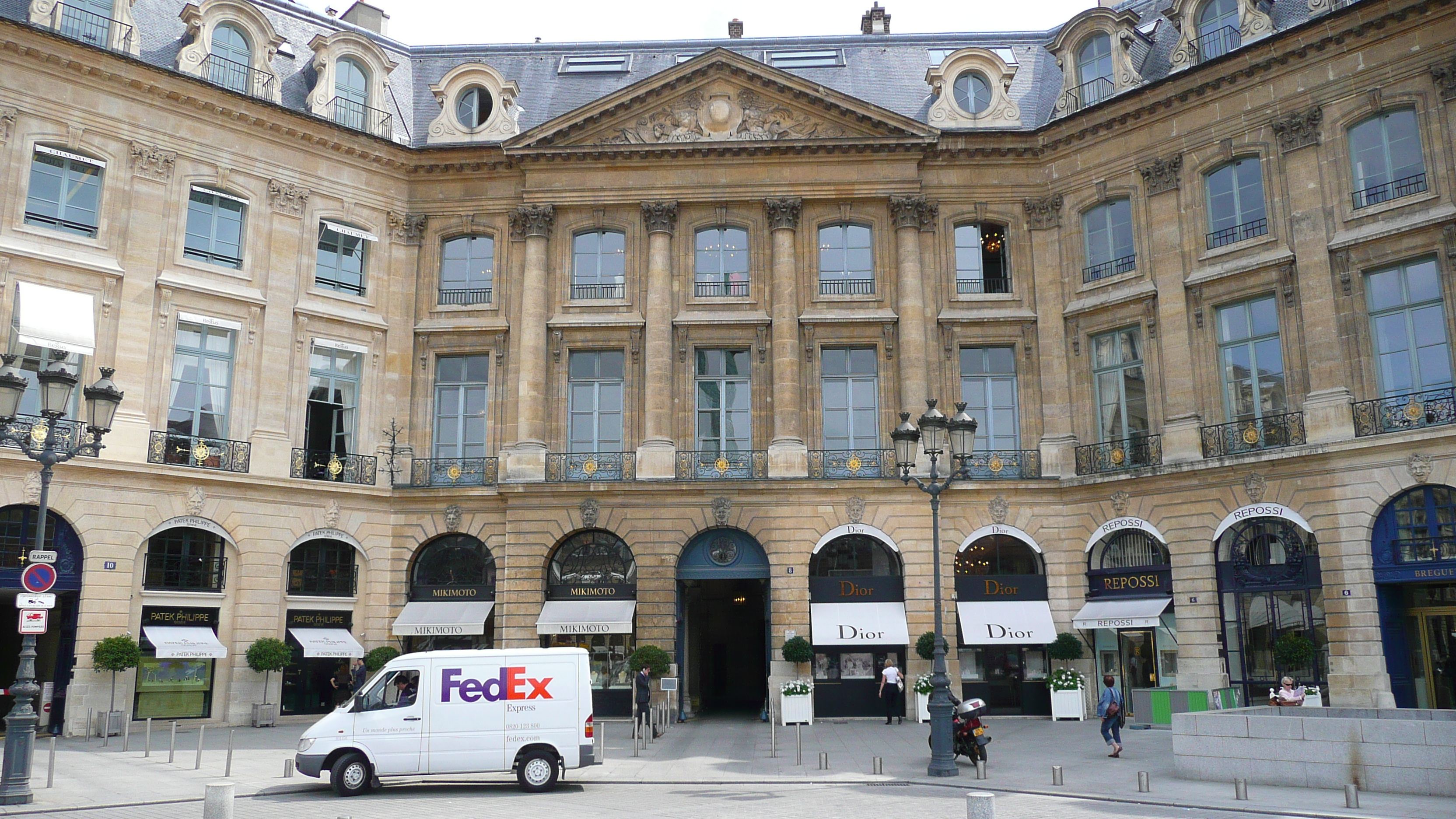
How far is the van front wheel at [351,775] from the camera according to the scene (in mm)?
17188

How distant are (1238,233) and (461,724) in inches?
849

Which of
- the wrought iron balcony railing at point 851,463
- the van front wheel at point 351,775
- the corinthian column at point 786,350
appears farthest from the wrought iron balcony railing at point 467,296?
the van front wheel at point 351,775

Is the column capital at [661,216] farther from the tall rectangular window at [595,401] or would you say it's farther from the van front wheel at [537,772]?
the van front wheel at [537,772]

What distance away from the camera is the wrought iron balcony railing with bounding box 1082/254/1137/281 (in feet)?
98.2

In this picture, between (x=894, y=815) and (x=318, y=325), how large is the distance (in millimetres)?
22212

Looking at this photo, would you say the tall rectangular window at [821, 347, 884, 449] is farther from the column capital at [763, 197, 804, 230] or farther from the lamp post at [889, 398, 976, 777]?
the lamp post at [889, 398, 976, 777]

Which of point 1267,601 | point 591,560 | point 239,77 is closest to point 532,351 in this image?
point 591,560

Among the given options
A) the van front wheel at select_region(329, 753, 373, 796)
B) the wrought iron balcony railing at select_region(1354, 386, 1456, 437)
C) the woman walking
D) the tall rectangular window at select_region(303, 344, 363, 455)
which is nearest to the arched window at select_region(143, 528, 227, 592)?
the tall rectangular window at select_region(303, 344, 363, 455)

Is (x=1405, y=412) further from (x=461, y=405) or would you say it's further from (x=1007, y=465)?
(x=461, y=405)

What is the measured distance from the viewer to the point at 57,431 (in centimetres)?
2562

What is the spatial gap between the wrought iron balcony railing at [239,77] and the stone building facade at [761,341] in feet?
0.29

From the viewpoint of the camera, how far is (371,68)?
3281 cm

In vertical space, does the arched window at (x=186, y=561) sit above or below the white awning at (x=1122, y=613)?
above

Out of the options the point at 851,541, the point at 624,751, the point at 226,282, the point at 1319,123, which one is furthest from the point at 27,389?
the point at 1319,123
